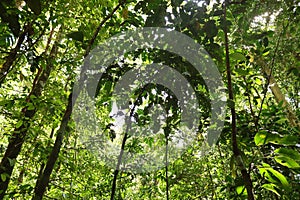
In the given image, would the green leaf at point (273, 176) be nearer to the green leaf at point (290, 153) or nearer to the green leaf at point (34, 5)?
the green leaf at point (290, 153)

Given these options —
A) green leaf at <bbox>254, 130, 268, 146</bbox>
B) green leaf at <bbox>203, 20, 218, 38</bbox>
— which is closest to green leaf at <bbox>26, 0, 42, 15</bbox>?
green leaf at <bbox>203, 20, 218, 38</bbox>

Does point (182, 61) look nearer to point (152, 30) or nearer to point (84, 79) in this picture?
point (152, 30)

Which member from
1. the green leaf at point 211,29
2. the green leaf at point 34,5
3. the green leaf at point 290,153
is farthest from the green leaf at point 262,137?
the green leaf at point 34,5

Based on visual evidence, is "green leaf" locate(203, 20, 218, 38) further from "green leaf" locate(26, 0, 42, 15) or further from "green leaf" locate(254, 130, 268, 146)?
"green leaf" locate(26, 0, 42, 15)

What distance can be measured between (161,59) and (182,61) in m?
0.11

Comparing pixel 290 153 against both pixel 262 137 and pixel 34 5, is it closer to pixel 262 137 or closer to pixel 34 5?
pixel 262 137

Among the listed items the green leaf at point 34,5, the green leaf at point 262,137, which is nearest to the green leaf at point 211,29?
the green leaf at point 262,137

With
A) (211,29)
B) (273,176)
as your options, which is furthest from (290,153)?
(211,29)

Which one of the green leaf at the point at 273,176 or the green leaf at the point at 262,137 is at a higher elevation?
the green leaf at the point at 262,137

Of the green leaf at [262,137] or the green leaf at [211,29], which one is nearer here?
the green leaf at [262,137]

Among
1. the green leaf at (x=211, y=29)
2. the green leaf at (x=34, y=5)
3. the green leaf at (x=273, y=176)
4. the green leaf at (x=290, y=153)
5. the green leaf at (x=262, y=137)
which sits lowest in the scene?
the green leaf at (x=273, y=176)

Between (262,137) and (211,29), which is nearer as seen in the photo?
(262,137)

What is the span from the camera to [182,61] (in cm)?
115

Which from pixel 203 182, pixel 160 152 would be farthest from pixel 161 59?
pixel 203 182
